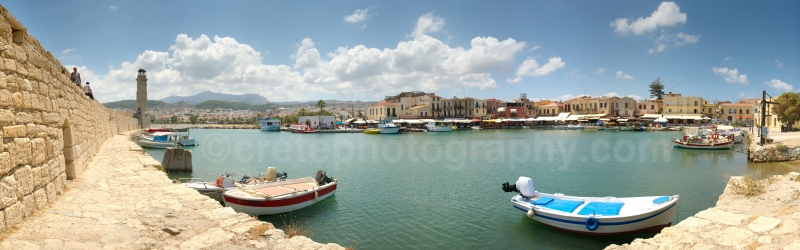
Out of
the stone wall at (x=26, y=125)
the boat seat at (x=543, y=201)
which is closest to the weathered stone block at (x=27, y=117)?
the stone wall at (x=26, y=125)

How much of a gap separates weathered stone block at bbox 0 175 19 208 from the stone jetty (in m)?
7.44

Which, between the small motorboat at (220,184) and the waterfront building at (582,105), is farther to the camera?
the waterfront building at (582,105)

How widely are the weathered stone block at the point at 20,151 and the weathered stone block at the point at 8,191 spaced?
22 centimetres

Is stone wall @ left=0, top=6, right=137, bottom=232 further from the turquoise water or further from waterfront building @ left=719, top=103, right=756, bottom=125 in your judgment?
waterfront building @ left=719, top=103, right=756, bottom=125

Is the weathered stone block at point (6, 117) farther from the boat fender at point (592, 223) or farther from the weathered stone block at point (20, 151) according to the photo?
the boat fender at point (592, 223)

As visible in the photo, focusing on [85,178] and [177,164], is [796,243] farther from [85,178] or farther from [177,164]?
[177,164]

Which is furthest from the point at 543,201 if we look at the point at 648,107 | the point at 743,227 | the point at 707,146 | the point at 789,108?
the point at 648,107

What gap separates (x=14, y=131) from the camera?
4.25m

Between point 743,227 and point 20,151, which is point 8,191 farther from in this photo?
point 743,227

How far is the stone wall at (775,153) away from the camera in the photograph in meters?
22.2

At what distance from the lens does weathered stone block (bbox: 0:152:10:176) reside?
3.93m

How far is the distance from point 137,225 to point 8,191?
4.54 ft

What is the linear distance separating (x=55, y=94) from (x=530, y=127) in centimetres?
7907

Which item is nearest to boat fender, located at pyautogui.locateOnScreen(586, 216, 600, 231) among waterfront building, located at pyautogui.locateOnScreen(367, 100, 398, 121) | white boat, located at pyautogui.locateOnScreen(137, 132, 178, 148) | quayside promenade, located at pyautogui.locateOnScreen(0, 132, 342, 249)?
quayside promenade, located at pyautogui.locateOnScreen(0, 132, 342, 249)
